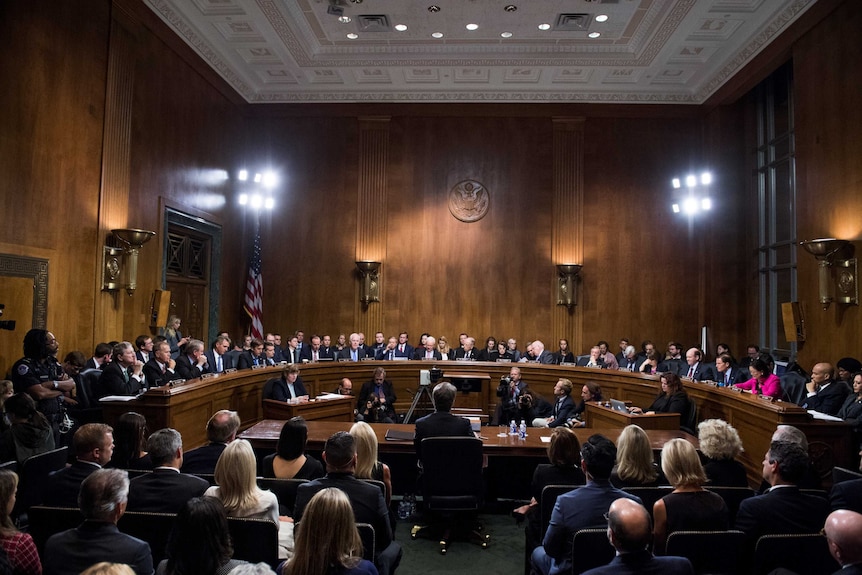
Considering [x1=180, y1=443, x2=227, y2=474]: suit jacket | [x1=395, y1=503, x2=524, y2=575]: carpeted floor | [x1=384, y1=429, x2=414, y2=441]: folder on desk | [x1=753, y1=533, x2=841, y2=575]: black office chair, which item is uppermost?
[x1=180, y1=443, x2=227, y2=474]: suit jacket

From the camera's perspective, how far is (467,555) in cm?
440

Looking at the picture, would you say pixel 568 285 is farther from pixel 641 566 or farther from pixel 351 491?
pixel 641 566

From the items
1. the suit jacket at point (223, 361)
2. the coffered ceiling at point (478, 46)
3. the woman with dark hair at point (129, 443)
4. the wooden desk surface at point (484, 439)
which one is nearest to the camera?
the woman with dark hair at point (129, 443)

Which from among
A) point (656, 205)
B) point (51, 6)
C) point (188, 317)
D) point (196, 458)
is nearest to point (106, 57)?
point (51, 6)

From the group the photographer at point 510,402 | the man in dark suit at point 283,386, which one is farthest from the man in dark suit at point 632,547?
the man in dark suit at point 283,386

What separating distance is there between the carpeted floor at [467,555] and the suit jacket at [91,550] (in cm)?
218

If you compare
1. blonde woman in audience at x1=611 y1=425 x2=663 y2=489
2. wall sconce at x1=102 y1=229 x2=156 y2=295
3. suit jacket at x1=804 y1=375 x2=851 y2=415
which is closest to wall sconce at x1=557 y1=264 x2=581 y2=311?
suit jacket at x1=804 y1=375 x2=851 y2=415

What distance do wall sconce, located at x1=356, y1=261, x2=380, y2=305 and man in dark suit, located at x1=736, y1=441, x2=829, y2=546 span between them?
31.5 feet

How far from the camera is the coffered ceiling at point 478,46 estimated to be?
8906 millimetres

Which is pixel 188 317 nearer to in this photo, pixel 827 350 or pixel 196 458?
pixel 196 458

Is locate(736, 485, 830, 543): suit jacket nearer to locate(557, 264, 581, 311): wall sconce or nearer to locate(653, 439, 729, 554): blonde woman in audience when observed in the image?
locate(653, 439, 729, 554): blonde woman in audience

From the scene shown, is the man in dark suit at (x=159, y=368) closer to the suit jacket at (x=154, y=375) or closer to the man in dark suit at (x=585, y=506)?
the suit jacket at (x=154, y=375)

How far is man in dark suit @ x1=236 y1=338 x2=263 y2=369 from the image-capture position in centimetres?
830

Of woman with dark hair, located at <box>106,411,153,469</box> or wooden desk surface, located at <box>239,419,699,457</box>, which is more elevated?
woman with dark hair, located at <box>106,411,153,469</box>
